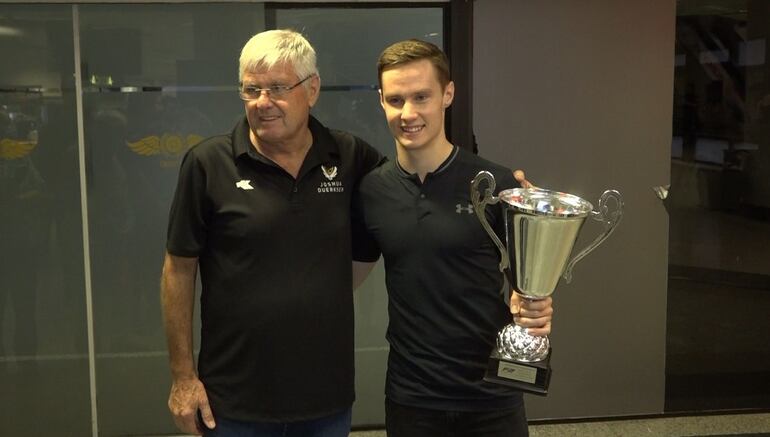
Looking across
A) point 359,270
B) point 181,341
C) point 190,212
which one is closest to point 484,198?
point 359,270

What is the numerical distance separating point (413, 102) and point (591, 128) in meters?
2.08

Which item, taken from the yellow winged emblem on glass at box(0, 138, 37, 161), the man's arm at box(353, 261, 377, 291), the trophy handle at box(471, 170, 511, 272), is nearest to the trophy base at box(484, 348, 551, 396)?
the trophy handle at box(471, 170, 511, 272)

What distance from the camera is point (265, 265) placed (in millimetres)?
2031

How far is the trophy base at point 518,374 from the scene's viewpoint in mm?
1974

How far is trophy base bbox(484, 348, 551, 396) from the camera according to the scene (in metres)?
1.97

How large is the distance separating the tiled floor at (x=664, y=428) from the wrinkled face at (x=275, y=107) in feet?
7.95

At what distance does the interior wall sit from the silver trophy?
1.84m

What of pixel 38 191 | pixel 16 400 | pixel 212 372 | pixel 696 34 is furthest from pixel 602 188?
pixel 16 400

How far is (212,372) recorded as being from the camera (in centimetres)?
212

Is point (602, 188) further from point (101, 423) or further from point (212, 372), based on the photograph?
point (101, 423)

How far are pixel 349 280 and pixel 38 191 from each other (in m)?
2.31

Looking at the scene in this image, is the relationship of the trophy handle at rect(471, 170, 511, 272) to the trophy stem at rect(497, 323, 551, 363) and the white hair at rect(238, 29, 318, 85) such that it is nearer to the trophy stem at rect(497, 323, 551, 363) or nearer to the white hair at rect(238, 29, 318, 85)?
the trophy stem at rect(497, 323, 551, 363)

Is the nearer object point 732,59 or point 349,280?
point 349,280

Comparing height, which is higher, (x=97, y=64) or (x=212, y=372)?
(x=97, y=64)
